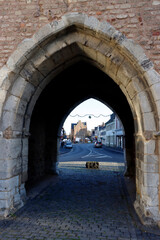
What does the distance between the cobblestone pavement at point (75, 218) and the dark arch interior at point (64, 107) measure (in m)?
2.51

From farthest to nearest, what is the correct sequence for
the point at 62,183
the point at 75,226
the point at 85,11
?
the point at 62,183 < the point at 85,11 < the point at 75,226

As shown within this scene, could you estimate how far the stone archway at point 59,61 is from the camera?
349 cm

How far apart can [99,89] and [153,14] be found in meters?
4.52

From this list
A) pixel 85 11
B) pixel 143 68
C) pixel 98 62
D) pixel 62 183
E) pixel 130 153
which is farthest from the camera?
pixel 130 153

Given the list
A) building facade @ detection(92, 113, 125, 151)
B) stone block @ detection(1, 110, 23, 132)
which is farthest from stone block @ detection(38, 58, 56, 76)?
building facade @ detection(92, 113, 125, 151)

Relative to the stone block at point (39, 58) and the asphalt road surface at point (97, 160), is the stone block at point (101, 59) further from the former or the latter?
the asphalt road surface at point (97, 160)

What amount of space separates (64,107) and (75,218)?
5308 millimetres

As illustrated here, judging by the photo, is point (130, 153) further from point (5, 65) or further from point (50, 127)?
point (5, 65)

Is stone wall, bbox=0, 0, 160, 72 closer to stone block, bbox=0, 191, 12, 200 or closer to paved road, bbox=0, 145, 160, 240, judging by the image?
stone block, bbox=0, 191, 12, 200

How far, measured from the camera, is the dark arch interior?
7172mm

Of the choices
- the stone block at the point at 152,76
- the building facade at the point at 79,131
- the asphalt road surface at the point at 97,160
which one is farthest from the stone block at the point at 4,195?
the building facade at the point at 79,131

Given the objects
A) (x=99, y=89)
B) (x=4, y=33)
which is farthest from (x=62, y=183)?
(x=4, y=33)

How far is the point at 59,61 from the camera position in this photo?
4359 mm

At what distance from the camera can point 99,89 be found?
26.6ft
